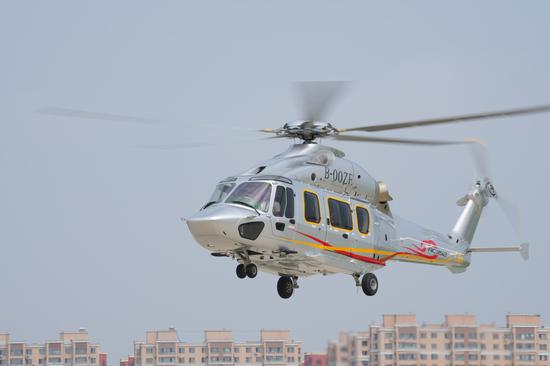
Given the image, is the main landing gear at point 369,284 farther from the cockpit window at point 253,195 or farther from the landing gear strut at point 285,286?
the cockpit window at point 253,195

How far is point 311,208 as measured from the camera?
84.9 feet

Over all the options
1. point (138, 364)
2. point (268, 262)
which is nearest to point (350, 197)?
point (268, 262)

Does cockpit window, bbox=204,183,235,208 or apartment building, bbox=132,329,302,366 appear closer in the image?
cockpit window, bbox=204,183,235,208

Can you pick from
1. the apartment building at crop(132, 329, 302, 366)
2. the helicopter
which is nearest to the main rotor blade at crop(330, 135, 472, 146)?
the helicopter

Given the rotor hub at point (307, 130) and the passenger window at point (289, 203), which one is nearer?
the passenger window at point (289, 203)

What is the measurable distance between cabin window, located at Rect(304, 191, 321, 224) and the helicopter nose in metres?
1.46

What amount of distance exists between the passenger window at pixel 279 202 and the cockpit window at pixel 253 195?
190 mm

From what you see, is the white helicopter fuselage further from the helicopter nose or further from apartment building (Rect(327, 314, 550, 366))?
apartment building (Rect(327, 314, 550, 366))

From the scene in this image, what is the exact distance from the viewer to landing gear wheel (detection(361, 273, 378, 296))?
91.7 feet

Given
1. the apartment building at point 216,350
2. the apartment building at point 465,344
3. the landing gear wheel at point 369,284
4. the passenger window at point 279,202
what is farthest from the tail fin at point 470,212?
the apartment building at point 216,350

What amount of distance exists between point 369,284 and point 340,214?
2.34m

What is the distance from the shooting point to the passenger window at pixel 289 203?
2531 centimetres

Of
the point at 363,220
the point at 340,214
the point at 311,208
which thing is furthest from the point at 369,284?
the point at 311,208

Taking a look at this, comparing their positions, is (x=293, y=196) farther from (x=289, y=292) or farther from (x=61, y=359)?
(x=61, y=359)
